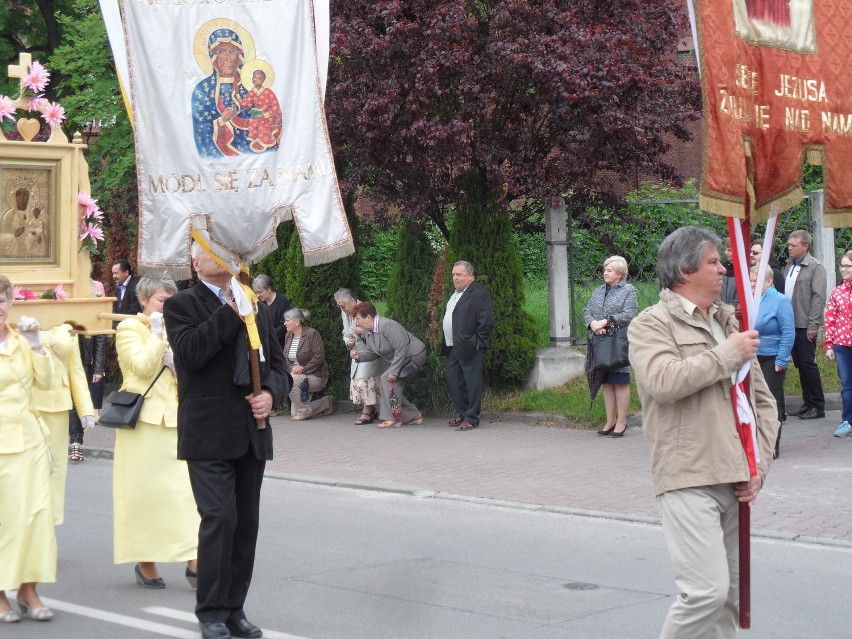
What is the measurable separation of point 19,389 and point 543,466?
604 cm

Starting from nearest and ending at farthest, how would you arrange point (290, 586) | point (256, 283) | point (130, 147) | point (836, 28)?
1. point (836, 28)
2. point (290, 586)
3. point (256, 283)
4. point (130, 147)

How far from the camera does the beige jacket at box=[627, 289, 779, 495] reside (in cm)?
488

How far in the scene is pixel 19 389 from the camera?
23.9ft

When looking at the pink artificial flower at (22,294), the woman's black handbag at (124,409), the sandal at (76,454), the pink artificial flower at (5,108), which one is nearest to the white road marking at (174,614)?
the woman's black handbag at (124,409)

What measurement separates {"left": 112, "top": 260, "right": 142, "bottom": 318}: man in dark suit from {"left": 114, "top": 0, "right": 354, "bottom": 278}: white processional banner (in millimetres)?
9482

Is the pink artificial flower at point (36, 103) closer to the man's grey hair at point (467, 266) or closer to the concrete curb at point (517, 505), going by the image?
the concrete curb at point (517, 505)

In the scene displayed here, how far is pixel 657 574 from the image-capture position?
25.9 feet

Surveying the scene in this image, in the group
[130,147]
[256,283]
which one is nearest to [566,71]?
[256,283]

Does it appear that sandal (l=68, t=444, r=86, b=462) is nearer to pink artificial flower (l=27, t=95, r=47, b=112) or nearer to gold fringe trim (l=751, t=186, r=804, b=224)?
pink artificial flower (l=27, t=95, r=47, b=112)

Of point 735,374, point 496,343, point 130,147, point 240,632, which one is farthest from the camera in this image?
point 130,147

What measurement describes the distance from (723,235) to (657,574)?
982 cm

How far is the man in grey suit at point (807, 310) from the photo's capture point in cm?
1397

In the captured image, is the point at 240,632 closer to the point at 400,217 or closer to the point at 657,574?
the point at 657,574

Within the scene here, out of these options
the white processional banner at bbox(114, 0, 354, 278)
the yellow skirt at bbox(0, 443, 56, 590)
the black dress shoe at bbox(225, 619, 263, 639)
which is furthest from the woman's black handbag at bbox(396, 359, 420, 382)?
the black dress shoe at bbox(225, 619, 263, 639)
